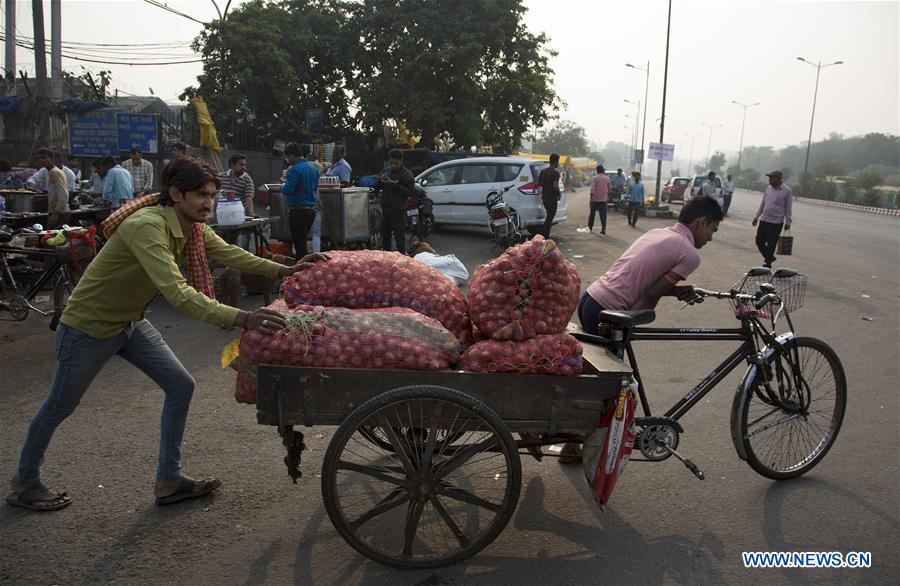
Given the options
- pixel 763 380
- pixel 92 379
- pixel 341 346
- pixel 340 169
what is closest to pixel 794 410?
pixel 763 380

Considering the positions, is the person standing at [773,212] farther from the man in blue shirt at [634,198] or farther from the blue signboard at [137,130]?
the blue signboard at [137,130]

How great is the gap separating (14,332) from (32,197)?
13.8 feet

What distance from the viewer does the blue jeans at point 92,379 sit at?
294 cm


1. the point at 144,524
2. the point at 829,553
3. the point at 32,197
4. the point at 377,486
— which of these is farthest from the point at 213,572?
the point at 32,197

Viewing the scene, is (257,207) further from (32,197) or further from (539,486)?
(539,486)

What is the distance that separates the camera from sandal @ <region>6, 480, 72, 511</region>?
3.08 metres

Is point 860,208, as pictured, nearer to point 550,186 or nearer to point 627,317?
point 550,186

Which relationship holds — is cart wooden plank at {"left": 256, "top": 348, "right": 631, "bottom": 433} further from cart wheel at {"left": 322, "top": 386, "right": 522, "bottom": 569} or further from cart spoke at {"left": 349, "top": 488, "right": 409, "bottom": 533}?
cart spoke at {"left": 349, "top": 488, "right": 409, "bottom": 533}

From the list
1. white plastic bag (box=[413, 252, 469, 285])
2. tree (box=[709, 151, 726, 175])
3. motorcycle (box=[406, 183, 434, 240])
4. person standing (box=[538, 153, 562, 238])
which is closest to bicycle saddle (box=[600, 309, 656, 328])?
white plastic bag (box=[413, 252, 469, 285])

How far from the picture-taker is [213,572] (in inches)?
106

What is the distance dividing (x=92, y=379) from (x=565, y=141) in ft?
310

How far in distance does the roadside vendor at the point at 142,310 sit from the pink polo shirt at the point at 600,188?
1367cm

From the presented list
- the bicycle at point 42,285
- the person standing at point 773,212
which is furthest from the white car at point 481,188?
the bicycle at point 42,285

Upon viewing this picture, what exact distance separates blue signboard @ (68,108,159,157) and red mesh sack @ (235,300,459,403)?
48.6 ft
